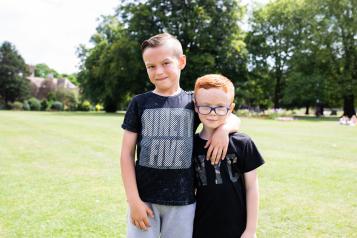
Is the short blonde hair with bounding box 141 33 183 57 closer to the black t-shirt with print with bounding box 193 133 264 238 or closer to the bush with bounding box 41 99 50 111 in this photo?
the black t-shirt with print with bounding box 193 133 264 238

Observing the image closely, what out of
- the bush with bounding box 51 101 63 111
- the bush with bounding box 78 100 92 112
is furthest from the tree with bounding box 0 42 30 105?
the bush with bounding box 78 100 92 112

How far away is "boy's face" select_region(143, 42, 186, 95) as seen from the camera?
259 centimetres

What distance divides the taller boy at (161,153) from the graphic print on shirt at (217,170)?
0.06 metres

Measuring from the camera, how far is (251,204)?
259 cm

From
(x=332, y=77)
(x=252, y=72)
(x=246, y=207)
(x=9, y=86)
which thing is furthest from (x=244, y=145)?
(x=9, y=86)

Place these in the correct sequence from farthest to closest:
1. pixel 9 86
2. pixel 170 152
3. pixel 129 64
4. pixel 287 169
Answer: pixel 9 86 → pixel 129 64 → pixel 287 169 → pixel 170 152

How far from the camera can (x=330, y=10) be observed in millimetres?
43312

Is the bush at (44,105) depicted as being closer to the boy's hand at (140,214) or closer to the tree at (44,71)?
the boy's hand at (140,214)

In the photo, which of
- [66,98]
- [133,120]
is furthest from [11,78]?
[133,120]

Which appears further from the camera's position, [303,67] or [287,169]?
[303,67]

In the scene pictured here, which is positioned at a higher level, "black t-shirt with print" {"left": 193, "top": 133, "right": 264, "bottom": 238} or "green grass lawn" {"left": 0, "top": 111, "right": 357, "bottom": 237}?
"black t-shirt with print" {"left": 193, "top": 133, "right": 264, "bottom": 238}

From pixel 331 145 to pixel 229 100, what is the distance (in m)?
11.4

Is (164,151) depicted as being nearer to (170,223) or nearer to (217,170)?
(217,170)

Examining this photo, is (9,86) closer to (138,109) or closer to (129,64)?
(129,64)
